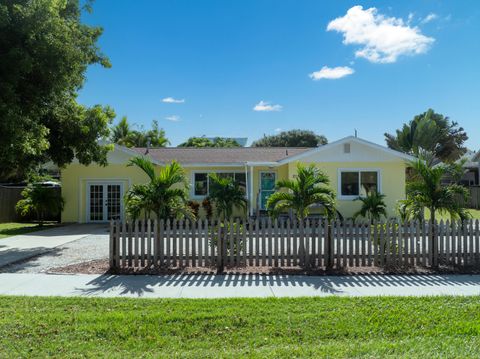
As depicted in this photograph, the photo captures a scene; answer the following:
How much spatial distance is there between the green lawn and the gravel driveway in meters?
2.85

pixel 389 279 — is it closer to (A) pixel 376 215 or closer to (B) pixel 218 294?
(B) pixel 218 294

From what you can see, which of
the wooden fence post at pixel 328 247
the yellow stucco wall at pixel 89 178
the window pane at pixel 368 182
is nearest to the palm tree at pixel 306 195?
the wooden fence post at pixel 328 247

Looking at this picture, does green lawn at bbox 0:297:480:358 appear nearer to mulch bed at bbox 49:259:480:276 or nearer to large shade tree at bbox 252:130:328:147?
mulch bed at bbox 49:259:480:276

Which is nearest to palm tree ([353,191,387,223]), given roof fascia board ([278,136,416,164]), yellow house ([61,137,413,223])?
yellow house ([61,137,413,223])

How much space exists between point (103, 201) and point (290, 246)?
45.4 feet

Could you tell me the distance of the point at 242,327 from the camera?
16.1ft

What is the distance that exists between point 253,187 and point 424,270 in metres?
11.9

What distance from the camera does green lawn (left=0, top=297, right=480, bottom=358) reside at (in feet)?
13.9

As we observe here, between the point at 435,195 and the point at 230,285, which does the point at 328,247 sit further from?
the point at 435,195

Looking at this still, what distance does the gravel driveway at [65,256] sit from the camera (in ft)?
28.7

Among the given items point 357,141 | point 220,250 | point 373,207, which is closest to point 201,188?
point 357,141

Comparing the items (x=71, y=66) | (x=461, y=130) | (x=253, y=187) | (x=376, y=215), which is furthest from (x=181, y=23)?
(x=461, y=130)

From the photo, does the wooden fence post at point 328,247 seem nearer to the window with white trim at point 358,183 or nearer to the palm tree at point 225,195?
the palm tree at point 225,195

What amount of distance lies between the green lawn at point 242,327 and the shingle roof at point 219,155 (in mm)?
14250
